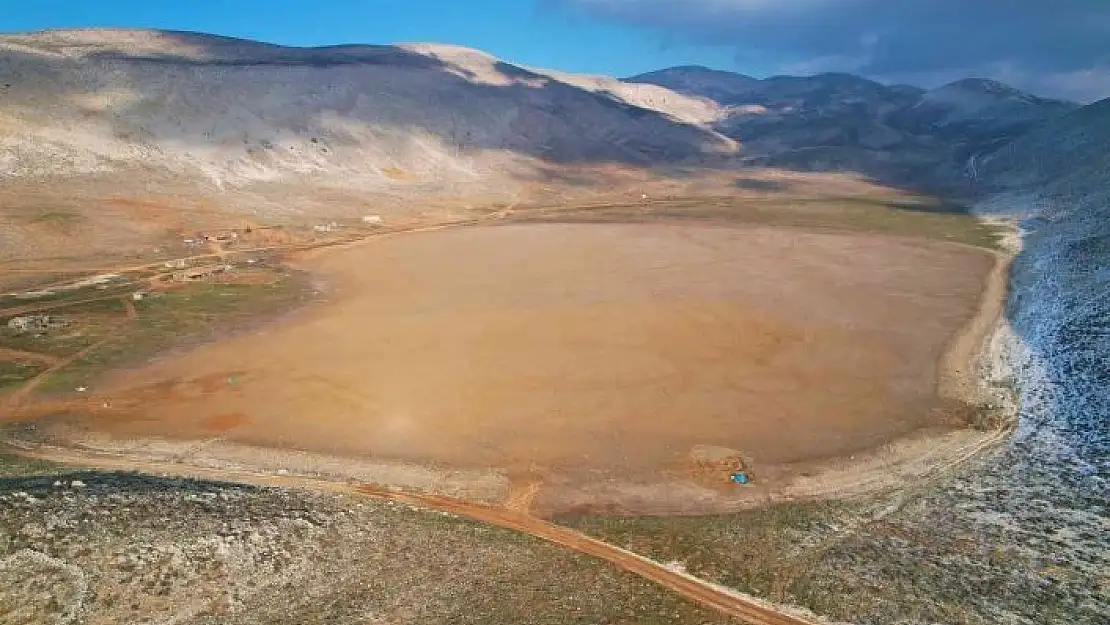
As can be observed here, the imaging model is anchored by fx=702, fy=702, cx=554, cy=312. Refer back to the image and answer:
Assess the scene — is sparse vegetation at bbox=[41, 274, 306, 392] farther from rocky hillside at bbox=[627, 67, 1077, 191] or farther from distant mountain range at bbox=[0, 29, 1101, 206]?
rocky hillside at bbox=[627, 67, 1077, 191]

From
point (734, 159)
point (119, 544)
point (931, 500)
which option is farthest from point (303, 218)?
point (734, 159)

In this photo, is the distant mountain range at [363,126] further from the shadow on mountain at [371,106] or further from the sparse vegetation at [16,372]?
the sparse vegetation at [16,372]

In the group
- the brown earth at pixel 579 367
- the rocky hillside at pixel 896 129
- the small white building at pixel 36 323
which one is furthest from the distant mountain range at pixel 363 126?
the brown earth at pixel 579 367

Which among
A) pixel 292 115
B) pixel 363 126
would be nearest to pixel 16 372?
pixel 292 115

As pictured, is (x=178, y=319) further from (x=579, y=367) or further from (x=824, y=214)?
(x=824, y=214)

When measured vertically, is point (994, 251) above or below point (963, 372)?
above

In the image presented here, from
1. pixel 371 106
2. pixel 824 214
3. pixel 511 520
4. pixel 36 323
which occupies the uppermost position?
pixel 371 106

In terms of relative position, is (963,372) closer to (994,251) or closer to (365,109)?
(994,251)

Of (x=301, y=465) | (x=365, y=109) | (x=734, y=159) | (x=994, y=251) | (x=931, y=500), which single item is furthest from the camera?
(x=734, y=159)
